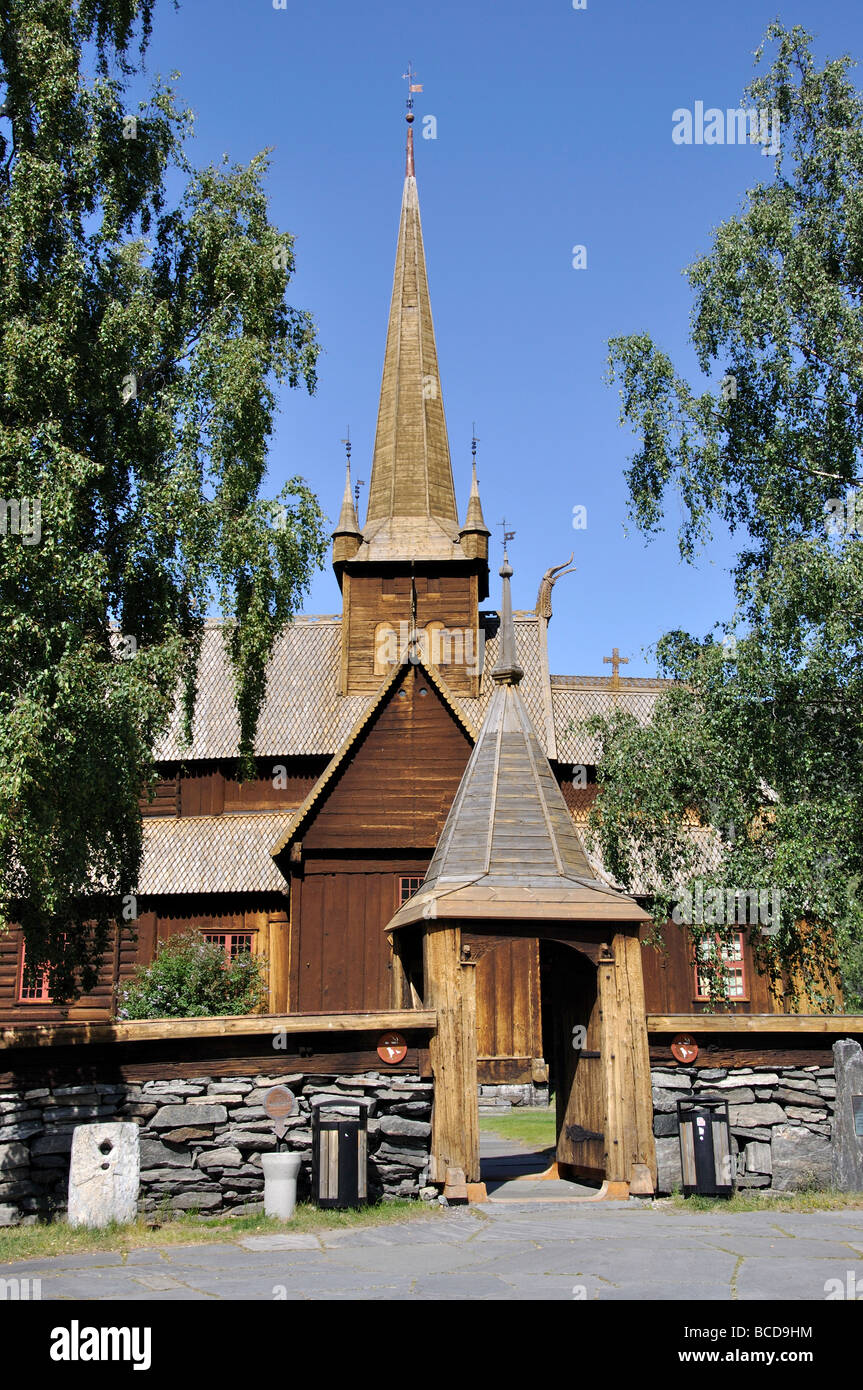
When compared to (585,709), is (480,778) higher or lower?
lower

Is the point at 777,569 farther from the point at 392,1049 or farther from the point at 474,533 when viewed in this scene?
the point at 474,533

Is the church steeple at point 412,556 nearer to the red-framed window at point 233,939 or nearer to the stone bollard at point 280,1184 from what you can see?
the red-framed window at point 233,939

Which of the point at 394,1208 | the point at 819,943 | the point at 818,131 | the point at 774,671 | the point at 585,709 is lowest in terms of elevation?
the point at 394,1208

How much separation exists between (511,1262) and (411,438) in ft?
87.0

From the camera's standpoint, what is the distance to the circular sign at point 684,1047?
38.5 feet

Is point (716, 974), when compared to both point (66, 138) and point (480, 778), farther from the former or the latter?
point (66, 138)

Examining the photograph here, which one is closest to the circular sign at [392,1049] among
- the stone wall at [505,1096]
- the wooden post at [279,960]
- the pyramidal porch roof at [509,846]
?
the pyramidal porch roof at [509,846]

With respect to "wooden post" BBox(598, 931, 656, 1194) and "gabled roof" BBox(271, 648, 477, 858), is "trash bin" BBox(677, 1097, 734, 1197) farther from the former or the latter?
"gabled roof" BBox(271, 648, 477, 858)

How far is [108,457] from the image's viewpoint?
13.6 meters

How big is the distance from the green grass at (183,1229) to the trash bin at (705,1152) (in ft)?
8.53

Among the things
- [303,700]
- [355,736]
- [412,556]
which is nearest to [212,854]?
[303,700]

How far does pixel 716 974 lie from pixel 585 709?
13.2m

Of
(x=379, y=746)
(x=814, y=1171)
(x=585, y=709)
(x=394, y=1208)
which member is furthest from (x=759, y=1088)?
(x=585, y=709)

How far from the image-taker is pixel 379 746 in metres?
22.9
